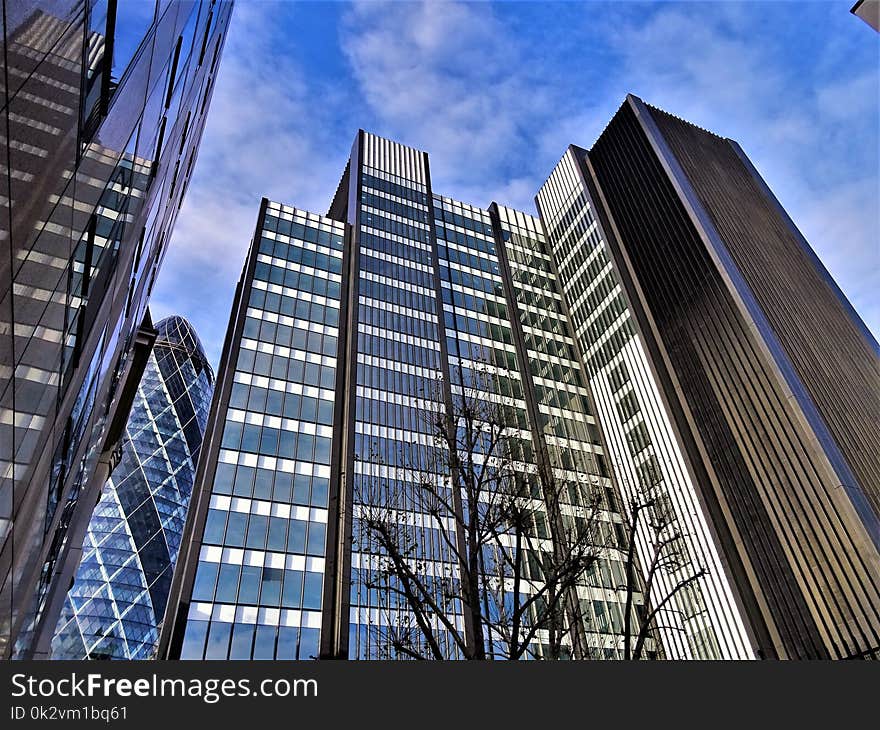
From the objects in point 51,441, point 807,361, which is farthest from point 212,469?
point 807,361

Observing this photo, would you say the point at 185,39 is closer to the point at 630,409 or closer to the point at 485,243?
the point at 630,409

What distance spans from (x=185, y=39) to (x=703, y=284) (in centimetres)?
4037

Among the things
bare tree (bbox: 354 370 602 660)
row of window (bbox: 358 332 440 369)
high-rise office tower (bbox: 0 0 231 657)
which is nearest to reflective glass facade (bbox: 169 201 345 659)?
row of window (bbox: 358 332 440 369)

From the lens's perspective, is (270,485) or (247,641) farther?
(270,485)

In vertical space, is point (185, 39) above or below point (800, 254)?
below

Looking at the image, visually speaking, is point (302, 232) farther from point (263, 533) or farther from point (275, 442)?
point (263, 533)

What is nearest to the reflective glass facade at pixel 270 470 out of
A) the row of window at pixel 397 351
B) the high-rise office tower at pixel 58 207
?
the row of window at pixel 397 351

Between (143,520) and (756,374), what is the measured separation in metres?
92.6

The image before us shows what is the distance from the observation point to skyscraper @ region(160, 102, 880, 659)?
101 feet

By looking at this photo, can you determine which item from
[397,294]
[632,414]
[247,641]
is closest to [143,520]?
[397,294]

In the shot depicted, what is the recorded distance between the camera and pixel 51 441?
21.8 feet

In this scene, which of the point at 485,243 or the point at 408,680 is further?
the point at 485,243

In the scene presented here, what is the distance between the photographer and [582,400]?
2060 inches

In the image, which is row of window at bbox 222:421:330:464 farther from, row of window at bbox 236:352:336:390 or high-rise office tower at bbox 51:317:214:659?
high-rise office tower at bbox 51:317:214:659
